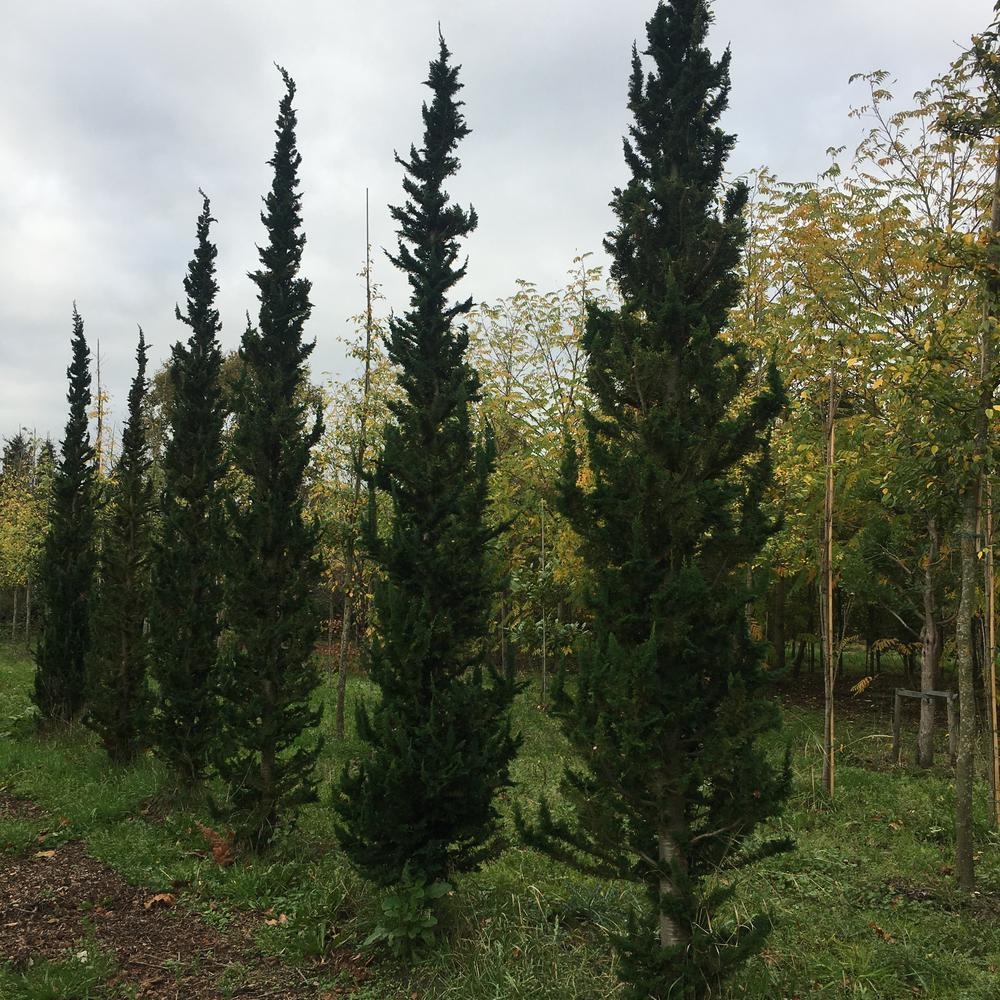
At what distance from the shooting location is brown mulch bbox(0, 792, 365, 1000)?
219 inches

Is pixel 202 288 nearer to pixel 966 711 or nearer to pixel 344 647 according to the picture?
pixel 344 647

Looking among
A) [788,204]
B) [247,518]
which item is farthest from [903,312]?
[247,518]

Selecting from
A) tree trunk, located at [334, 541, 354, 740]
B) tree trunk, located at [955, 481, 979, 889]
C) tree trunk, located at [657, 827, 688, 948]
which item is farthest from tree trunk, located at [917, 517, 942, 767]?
tree trunk, located at [334, 541, 354, 740]

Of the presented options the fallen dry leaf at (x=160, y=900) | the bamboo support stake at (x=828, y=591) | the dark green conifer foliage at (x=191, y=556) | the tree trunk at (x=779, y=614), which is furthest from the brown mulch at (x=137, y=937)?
the tree trunk at (x=779, y=614)

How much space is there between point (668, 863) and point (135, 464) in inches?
457

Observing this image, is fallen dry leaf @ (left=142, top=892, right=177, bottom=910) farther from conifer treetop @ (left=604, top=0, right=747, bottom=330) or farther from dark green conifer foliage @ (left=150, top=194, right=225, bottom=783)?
conifer treetop @ (left=604, top=0, right=747, bottom=330)

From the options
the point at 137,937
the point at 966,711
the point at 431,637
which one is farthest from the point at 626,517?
the point at 137,937

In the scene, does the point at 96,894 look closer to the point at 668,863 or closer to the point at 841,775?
the point at 668,863

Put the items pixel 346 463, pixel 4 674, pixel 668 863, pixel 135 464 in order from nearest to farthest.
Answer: pixel 668 863 < pixel 135 464 < pixel 346 463 < pixel 4 674

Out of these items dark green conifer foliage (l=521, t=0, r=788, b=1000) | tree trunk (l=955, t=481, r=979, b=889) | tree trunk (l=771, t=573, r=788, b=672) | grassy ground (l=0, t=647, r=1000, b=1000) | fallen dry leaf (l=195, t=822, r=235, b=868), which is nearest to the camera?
dark green conifer foliage (l=521, t=0, r=788, b=1000)

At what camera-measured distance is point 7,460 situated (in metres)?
48.0

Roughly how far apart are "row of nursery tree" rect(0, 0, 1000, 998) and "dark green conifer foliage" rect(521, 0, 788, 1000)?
2 cm

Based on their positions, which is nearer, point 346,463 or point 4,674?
point 346,463

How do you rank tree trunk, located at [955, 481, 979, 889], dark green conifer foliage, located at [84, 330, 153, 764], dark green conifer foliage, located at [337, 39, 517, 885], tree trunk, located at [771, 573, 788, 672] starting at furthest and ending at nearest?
tree trunk, located at [771, 573, 788, 672]
dark green conifer foliage, located at [84, 330, 153, 764]
tree trunk, located at [955, 481, 979, 889]
dark green conifer foliage, located at [337, 39, 517, 885]
